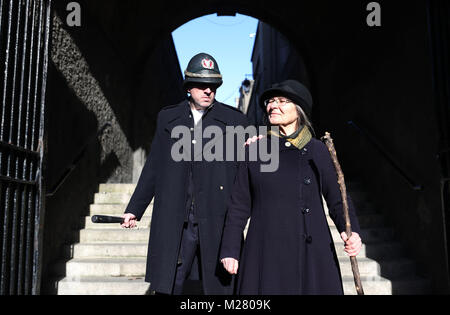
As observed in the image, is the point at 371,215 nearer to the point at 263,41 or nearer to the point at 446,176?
the point at 446,176

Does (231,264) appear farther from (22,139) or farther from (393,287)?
(393,287)

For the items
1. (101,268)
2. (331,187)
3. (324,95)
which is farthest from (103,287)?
(324,95)

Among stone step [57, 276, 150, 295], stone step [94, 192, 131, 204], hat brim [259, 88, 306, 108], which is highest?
hat brim [259, 88, 306, 108]

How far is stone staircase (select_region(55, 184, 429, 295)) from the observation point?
3.67m

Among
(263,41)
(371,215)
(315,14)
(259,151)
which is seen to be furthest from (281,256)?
(263,41)

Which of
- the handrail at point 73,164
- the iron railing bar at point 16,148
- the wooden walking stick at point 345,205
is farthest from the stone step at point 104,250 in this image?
the wooden walking stick at point 345,205

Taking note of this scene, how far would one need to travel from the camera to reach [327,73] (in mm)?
7598

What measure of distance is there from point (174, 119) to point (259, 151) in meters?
0.69

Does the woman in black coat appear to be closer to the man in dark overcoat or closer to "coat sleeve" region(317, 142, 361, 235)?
"coat sleeve" region(317, 142, 361, 235)

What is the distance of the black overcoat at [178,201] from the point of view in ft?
7.27

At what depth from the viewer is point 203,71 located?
237 cm

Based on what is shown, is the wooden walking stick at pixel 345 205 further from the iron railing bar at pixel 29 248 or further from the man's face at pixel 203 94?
the iron railing bar at pixel 29 248

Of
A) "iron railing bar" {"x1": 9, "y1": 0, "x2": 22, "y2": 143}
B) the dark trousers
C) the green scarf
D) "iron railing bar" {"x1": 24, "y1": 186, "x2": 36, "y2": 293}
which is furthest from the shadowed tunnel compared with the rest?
the dark trousers

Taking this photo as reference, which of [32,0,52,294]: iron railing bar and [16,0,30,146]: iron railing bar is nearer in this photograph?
[16,0,30,146]: iron railing bar
